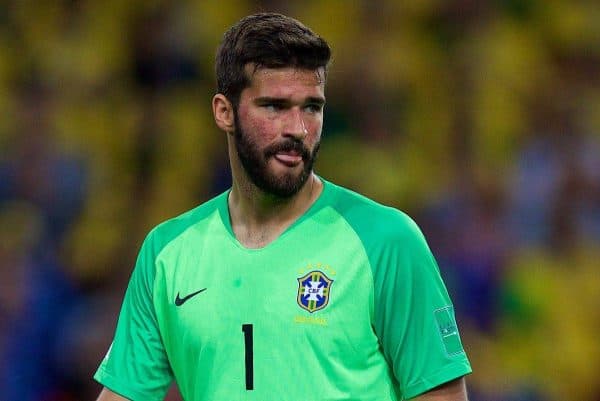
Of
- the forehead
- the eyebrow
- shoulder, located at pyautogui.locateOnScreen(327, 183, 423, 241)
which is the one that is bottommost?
shoulder, located at pyautogui.locateOnScreen(327, 183, 423, 241)

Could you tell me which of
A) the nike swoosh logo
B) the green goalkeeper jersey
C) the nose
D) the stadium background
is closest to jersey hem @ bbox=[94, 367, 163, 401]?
the green goalkeeper jersey

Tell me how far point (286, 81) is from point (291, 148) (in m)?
0.19

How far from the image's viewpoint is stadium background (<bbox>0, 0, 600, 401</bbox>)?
244 inches

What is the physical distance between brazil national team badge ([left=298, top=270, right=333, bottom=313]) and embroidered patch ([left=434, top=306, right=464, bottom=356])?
1.03 feet

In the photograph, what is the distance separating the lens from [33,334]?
607 cm

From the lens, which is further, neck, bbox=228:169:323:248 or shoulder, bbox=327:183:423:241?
neck, bbox=228:169:323:248

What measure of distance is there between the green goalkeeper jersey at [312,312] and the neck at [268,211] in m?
0.03

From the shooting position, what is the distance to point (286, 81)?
127 inches

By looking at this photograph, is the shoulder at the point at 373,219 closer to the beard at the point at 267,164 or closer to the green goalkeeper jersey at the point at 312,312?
the green goalkeeper jersey at the point at 312,312

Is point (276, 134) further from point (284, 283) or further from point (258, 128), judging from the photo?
point (284, 283)

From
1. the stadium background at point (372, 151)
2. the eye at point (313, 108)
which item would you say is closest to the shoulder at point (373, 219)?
the eye at point (313, 108)

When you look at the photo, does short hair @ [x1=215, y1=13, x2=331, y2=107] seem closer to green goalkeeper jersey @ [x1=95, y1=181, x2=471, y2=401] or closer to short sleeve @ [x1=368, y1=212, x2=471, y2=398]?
green goalkeeper jersey @ [x1=95, y1=181, x2=471, y2=401]

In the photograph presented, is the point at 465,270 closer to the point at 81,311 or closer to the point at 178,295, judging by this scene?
the point at 81,311

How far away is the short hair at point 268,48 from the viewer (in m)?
3.24
